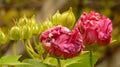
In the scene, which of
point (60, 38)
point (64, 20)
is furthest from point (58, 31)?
point (64, 20)

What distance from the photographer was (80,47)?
1089 millimetres

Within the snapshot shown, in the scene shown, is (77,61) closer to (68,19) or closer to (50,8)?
(68,19)

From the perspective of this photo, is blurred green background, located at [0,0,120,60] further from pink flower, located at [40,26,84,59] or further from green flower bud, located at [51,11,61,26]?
pink flower, located at [40,26,84,59]

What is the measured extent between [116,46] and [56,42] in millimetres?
3457

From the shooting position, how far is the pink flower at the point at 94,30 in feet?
3.76

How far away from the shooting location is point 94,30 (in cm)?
115

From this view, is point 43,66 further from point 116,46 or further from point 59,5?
point 116,46

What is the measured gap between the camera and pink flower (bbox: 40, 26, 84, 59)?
108 centimetres

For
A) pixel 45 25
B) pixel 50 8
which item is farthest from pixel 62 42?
pixel 50 8

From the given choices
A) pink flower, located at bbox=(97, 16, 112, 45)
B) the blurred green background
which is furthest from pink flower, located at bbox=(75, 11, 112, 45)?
the blurred green background

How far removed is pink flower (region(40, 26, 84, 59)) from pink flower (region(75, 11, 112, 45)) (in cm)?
6

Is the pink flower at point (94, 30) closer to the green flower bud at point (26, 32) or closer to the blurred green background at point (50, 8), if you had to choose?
the green flower bud at point (26, 32)

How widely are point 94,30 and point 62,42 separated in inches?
4.1

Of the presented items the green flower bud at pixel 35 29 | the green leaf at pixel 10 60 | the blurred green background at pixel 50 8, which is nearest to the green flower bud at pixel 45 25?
the green flower bud at pixel 35 29
